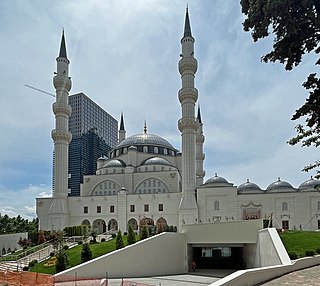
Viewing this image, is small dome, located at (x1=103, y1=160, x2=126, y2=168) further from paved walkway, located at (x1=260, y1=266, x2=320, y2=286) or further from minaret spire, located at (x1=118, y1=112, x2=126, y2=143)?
paved walkway, located at (x1=260, y1=266, x2=320, y2=286)

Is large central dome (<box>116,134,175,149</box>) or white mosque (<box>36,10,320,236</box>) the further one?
large central dome (<box>116,134,175,149</box>)

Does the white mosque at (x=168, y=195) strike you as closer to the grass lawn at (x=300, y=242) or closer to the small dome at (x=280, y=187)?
the small dome at (x=280, y=187)

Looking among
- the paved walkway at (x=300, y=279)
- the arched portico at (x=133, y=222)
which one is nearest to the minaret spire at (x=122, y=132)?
the arched portico at (x=133, y=222)

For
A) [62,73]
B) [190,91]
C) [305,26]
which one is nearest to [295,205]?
[190,91]

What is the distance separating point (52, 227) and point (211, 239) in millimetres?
24829

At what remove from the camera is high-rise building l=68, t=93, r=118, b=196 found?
69625 millimetres

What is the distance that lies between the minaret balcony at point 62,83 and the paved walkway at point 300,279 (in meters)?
36.2

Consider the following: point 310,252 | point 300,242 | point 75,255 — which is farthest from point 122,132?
point 310,252

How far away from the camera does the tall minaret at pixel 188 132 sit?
43.7 metres

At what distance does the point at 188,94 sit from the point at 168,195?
1172cm

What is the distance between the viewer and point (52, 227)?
154 feet

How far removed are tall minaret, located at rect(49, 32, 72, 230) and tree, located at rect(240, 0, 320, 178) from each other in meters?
38.8

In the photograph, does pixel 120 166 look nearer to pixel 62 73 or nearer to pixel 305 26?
pixel 62 73

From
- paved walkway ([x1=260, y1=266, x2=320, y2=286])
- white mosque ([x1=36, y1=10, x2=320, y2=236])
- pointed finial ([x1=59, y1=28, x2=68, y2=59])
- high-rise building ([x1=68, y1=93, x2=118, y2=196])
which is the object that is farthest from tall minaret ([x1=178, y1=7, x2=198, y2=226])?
high-rise building ([x1=68, y1=93, x2=118, y2=196])
